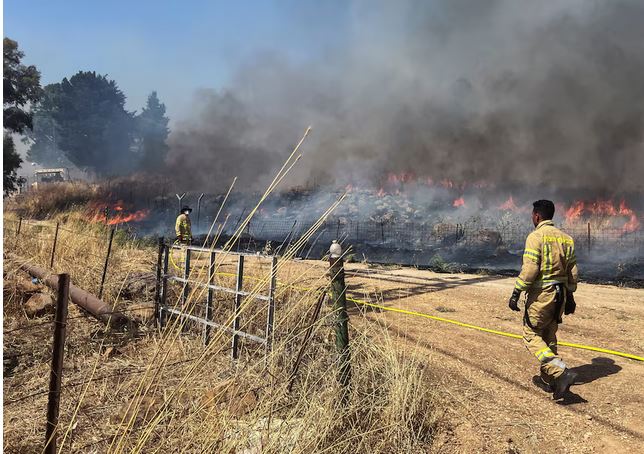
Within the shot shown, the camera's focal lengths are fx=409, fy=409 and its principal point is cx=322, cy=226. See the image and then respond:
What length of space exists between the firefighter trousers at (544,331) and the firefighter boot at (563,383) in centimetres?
3

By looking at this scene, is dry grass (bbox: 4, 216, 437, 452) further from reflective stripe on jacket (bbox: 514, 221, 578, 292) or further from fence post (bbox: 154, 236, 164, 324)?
reflective stripe on jacket (bbox: 514, 221, 578, 292)

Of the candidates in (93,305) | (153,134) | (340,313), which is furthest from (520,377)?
(153,134)

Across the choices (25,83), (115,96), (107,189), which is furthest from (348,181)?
(115,96)

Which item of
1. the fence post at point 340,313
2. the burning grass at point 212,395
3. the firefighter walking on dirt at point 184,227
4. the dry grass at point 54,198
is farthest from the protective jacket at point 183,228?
the dry grass at point 54,198

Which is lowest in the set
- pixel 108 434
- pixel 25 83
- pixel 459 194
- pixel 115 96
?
pixel 108 434

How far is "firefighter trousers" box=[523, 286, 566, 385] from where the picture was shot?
3.73 m

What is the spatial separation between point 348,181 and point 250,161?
32.5ft

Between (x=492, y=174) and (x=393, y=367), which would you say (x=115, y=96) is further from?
(x=393, y=367)

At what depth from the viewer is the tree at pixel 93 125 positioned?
42281mm

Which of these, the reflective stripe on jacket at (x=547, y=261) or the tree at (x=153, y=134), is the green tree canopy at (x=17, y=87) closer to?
the tree at (x=153, y=134)

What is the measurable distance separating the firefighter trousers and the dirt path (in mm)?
310

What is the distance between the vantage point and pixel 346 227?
2247cm

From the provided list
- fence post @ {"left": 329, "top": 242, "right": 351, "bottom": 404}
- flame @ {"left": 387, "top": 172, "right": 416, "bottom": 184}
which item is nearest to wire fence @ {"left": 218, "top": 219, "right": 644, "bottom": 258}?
flame @ {"left": 387, "top": 172, "right": 416, "bottom": 184}

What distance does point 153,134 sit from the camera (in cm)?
4362
